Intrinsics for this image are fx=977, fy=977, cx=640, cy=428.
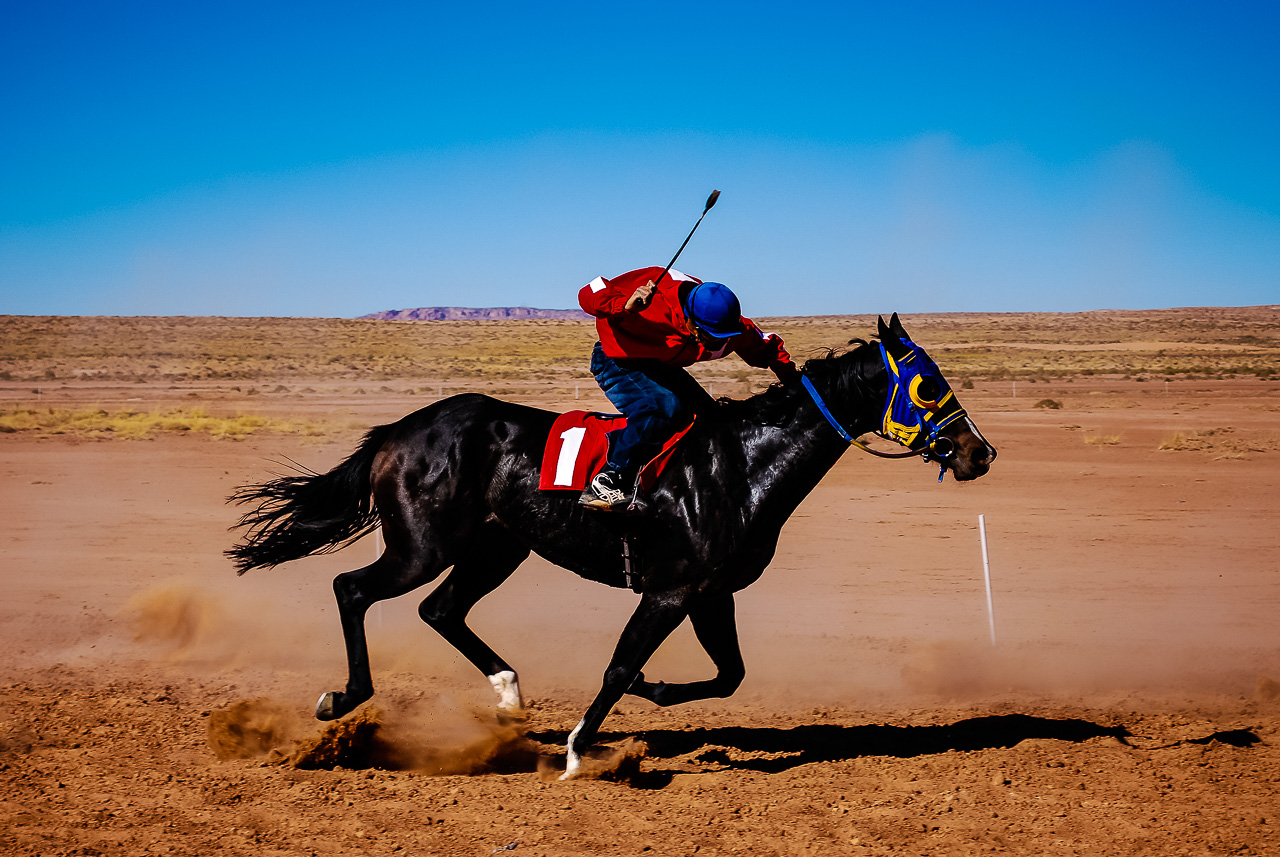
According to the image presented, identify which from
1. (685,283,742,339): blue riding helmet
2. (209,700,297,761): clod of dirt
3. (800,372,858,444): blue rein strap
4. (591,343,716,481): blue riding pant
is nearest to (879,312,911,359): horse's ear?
(800,372,858,444): blue rein strap

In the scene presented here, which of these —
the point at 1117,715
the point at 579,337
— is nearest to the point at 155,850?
the point at 1117,715

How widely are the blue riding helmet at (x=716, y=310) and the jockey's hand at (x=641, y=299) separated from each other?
0.76ft

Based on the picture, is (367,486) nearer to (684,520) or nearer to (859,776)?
(684,520)

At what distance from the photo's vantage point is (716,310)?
17.4ft

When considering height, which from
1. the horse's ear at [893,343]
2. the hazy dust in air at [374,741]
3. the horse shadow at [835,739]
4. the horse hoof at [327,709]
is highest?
the horse's ear at [893,343]

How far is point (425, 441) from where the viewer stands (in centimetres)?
612

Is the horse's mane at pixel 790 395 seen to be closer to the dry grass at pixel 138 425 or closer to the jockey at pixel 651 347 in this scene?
the jockey at pixel 651 347

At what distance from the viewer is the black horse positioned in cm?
549

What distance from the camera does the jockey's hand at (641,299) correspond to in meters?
5.33

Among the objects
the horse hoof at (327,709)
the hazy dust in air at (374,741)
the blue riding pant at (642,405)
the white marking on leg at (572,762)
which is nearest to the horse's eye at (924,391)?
the blue riding pant at (642,405)

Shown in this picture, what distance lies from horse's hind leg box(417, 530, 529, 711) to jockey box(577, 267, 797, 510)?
1.15 meters

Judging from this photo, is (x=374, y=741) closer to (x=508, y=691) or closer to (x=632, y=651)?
(x=508, y=691)

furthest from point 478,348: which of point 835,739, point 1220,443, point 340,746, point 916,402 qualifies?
point 916,402

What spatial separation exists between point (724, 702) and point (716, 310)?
353cm
